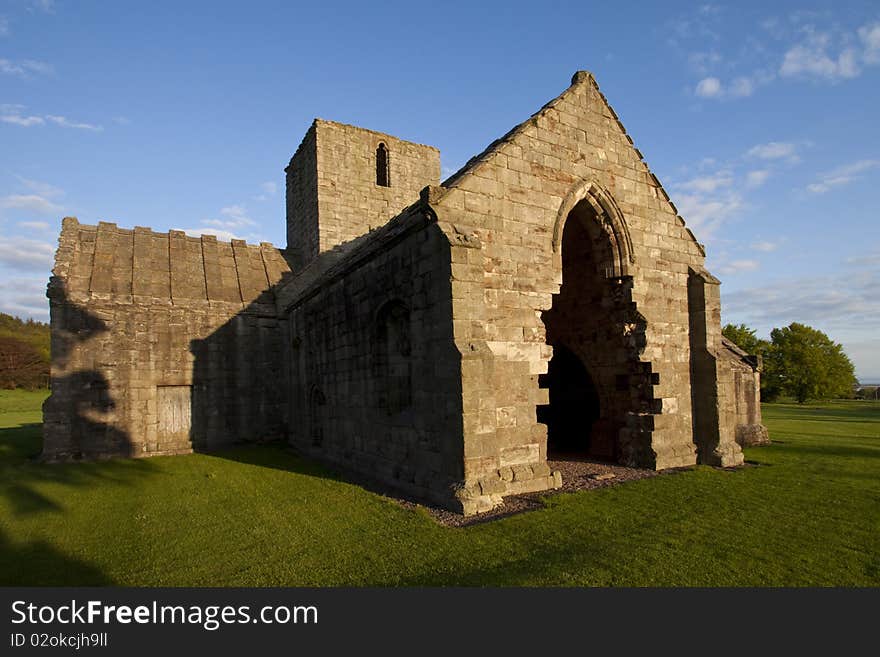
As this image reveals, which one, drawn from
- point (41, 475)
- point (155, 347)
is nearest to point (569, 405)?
point (155, 347)

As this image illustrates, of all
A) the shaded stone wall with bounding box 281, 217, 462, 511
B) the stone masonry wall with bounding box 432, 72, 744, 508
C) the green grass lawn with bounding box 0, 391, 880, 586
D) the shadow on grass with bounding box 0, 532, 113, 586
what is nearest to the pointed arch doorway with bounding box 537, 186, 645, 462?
the stone masonry wall with bounding box 432, 72, 744, 508

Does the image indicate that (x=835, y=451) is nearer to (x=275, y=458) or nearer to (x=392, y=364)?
(x=392, y=364)

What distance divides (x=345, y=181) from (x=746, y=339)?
42.5m

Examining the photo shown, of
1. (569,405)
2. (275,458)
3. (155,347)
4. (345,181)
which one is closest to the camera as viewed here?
(275,458)

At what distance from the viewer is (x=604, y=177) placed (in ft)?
34.5

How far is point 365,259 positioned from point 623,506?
6845 millimetres

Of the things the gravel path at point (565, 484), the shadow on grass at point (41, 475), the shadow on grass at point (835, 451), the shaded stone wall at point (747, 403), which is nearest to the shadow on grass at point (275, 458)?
the shadow on grass at point (41, 475)

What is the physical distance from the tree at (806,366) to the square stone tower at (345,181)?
39.6m

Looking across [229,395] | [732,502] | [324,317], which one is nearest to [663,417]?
[732,502]

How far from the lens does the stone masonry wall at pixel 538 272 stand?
782 centimetres

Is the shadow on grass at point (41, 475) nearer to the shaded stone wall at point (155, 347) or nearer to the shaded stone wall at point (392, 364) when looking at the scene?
the shaded stone wall at point (155, 347)

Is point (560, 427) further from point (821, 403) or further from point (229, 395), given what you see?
point (821, 403)

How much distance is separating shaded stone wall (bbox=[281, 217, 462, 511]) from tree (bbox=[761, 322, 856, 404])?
4525cm

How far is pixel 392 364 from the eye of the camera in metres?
9.55
